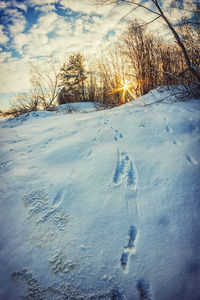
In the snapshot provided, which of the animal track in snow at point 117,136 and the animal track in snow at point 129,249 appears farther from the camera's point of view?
the animal track in snow at point 117,136

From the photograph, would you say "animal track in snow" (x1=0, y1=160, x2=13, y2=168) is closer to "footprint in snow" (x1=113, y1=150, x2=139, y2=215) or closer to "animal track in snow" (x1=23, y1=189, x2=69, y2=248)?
"animal track in snow" (x1=23, y1=189, x2=69, y2=248)

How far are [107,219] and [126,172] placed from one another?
24.6 inches

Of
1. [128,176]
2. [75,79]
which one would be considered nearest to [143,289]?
[128,176]

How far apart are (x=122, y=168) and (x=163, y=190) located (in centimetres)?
54

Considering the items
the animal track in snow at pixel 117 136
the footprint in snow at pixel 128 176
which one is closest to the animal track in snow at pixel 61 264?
the footprint in snow at pixel 128 176

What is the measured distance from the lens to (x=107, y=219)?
120cm

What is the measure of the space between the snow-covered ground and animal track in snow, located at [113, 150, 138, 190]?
12 mm

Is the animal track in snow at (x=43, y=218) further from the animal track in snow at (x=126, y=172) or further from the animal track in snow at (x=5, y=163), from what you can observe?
the animal track in snow at (x=5, y=163)

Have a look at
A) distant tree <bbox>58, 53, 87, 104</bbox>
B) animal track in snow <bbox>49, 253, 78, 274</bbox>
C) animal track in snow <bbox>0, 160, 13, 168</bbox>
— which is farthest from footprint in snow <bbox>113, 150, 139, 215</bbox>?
distant tree <bbox>58, 53, 87, 104</bbox>

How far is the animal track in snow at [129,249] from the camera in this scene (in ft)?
3.18

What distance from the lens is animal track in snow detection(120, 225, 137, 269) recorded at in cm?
97

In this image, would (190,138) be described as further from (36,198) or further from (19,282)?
(19,282)

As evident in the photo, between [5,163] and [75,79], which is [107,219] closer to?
[5,163]

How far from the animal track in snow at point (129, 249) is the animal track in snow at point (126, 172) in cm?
45
